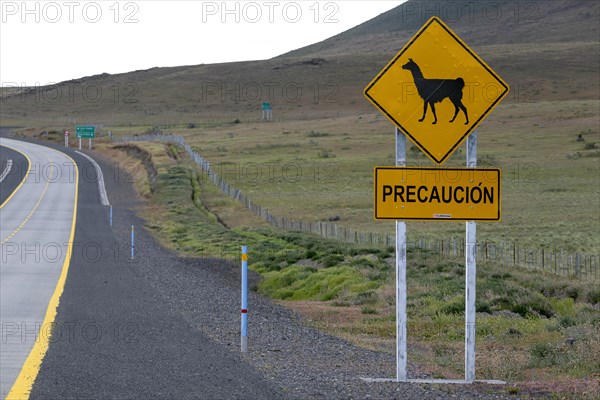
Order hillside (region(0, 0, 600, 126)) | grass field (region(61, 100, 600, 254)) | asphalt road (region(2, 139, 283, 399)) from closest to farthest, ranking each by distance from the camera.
→ asphalt road (region(2, 139, 283, 399)) < grass field (region(61, 100, 600, 254)) < hillside (region(0, 0, 600, 126))

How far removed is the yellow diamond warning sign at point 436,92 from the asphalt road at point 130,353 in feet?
10.5

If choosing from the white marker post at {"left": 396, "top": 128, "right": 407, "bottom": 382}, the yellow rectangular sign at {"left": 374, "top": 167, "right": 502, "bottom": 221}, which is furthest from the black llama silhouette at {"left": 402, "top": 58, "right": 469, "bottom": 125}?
the white marker post at {"left": 396, "top": 128, "right": 407, "bottom": 382}

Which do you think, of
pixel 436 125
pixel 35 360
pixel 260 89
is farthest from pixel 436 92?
pixel 260 89

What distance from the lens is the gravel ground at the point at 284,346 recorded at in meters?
9.16

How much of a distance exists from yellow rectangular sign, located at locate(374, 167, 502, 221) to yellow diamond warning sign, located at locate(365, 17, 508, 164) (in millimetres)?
280

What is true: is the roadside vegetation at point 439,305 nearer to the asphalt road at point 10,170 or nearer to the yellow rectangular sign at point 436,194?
the yellow rectangular sign at point 436,194

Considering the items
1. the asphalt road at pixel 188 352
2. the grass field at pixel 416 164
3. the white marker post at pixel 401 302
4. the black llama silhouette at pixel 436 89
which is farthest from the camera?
the grass field at pixel 416 164

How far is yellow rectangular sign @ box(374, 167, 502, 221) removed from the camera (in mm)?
10094

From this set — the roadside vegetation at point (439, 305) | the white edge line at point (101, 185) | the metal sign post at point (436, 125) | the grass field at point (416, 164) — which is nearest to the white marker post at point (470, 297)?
the metal sign post at point (436, 125)

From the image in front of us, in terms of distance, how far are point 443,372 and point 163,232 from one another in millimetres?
27840

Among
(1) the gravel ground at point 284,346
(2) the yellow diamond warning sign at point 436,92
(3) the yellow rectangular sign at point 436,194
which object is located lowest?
(1) the gravel ground at point 284,346

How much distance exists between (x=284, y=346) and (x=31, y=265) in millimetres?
14309

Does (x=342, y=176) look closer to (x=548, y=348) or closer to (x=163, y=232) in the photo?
(x=163, y=232)

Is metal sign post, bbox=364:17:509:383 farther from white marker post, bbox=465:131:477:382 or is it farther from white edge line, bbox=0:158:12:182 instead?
white edge line, bbox=0:158:12:182
